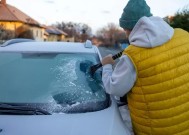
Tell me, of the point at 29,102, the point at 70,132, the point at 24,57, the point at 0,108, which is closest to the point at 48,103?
the point at 29,102

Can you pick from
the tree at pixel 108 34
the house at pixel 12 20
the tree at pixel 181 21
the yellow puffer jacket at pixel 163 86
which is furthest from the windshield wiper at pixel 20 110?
the tree at pixel 108 34

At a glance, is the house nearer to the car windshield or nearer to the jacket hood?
the car windshield

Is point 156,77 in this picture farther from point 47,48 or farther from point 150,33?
point 47,48

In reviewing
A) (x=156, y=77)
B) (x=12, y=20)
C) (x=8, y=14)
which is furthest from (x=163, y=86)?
(x=8, y=14)

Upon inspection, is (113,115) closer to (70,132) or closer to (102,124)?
(102,124)

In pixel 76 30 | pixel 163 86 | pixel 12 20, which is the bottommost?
pixel 76 30

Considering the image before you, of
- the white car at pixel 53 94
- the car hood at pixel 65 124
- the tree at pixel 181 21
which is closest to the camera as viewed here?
the car hood at pixel 65 124

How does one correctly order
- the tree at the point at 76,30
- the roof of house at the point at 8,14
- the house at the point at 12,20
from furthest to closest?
the tree at the point at 76,30, the roof of house at the point at 8,14, the house at the point at 12,20

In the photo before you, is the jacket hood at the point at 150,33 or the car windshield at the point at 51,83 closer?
the jacket hood at the point at 150,33

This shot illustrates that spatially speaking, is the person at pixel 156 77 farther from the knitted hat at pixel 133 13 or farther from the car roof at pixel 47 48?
the car roof at pixel 47 48

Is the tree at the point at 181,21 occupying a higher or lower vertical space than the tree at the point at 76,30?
higher

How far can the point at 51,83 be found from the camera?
326 cm

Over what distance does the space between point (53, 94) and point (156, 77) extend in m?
0.97

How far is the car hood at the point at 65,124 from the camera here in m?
2.50
